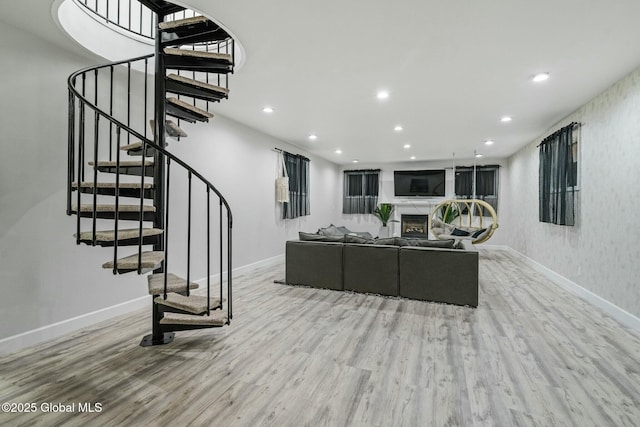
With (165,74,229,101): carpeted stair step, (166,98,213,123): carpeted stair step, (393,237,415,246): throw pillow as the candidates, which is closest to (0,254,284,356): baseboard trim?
(166,98,213,123): carpeted stair step

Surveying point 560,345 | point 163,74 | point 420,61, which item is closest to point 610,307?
point 560,345

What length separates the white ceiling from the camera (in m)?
2.06

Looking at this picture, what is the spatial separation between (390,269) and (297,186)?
11.4 feet

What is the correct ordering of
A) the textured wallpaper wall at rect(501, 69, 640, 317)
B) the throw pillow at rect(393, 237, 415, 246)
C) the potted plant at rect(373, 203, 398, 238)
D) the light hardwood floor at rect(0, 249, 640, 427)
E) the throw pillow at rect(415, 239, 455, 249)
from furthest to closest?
the potted plant at rect(373, 203, 398, 238)
the throw pillow at rect(393, 237, 415, 246)
the throw pillow at rect(415, 239, 455, 249)
the textured wallpaper wall at rect(501, 69, 640, 317)
the light hardwood floor at rect(0, 249, 640, 427)

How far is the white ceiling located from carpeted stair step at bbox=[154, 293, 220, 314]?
217cm

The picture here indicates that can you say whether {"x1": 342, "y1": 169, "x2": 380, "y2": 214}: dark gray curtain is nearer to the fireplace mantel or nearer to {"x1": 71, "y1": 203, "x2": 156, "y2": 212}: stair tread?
the fireplace mantel

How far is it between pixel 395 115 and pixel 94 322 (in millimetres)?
4507

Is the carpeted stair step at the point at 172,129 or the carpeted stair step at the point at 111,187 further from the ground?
the carpeted stair step at the point at 172,129

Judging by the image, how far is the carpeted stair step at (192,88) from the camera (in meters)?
2.67

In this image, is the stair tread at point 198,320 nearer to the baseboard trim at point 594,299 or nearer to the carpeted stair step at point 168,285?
the carpeted stair step at point 168,285

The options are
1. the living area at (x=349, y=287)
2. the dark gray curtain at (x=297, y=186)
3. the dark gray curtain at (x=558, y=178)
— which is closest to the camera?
the living area at (x=349, y=287)

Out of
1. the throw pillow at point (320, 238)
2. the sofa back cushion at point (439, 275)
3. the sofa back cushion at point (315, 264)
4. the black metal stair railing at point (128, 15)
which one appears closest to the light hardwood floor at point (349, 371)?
the sofa back cushion at point (439, 275)

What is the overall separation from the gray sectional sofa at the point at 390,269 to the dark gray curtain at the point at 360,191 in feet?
17.1

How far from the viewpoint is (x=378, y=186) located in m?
9.16
